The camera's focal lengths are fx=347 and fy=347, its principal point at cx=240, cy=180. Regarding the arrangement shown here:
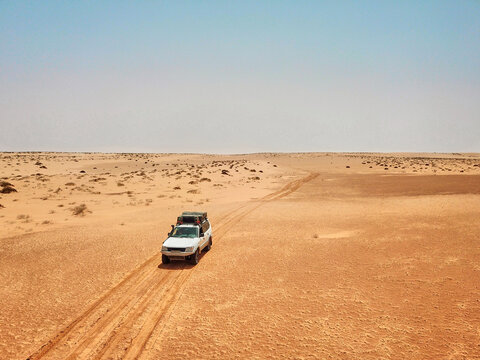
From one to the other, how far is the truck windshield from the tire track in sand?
1775mm

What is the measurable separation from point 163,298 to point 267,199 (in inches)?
1033

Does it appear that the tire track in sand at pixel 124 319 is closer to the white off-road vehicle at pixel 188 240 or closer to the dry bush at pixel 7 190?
the white off-road vehicle at pixel 188 240

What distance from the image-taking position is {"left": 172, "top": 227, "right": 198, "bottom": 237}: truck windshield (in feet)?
54.9

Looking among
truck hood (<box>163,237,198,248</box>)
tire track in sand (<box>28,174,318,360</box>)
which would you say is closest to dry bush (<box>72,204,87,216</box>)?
truck hood (<box>163,237,198,248</box>)

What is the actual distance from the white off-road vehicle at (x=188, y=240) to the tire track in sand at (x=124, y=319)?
61cm

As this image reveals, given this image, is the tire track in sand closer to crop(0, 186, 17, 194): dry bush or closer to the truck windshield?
the truck windshield

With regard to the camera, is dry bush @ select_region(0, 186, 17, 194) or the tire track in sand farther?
dry bush @ select_region(0, 186, 17, 194)

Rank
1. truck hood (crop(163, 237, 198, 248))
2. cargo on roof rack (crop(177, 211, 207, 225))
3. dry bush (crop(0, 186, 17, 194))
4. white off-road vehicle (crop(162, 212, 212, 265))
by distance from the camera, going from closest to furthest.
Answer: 1. white off-road vehicle (crop(162, 212, 212, 265))
2. truck hood (crop(163, 237, 198, 248))
3. cargo on roof rack (crop(177, 211, 207, 225))
4. dry bush (crop(0, 186, 17, 194))

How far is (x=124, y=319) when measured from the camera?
10617 mm

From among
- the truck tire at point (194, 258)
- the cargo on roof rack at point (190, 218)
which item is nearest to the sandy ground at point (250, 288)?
the truck tire at point (194, 258)

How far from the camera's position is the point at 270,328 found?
33.5ft

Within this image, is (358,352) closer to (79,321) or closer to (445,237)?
(79,321)

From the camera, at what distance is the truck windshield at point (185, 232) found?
1672 centimetres

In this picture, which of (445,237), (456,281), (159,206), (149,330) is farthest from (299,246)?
(159,206)
